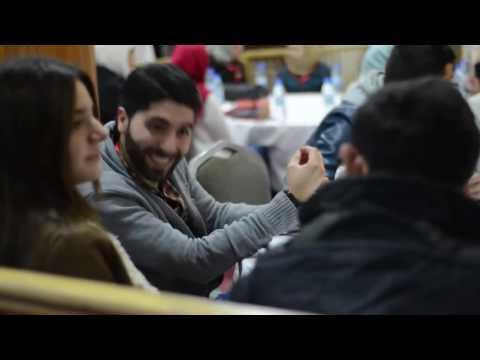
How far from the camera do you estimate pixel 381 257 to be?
77 cm

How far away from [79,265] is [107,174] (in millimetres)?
443

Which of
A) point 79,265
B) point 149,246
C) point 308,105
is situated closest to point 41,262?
point 79,265

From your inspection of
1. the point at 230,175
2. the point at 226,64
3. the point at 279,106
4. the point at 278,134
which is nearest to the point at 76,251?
the point at 230,175

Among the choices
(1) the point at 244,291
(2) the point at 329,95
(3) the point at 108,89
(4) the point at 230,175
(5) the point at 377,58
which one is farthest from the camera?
(2) the point at 329,95

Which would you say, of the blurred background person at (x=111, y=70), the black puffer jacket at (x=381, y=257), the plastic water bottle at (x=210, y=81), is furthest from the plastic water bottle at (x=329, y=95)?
the black puffer jacket at (x=381, y=257)

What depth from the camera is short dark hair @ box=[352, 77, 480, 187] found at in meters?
0.83

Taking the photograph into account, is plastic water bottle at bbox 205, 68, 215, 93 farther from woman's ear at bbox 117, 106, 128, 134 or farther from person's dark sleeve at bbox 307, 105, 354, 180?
woman's ear at bbox 117, 106, 128, 134

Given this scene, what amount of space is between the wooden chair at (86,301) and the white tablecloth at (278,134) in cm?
221

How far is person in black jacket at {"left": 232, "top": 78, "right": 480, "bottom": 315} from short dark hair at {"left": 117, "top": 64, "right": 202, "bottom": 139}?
0.55m

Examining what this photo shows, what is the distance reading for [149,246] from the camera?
1.36m

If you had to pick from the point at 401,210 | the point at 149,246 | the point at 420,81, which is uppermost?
the point at 420,81

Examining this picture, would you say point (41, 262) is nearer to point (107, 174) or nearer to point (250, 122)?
point (107, 174)

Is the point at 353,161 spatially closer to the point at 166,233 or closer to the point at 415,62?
the point at 166,233

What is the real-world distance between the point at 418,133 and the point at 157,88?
670mm
